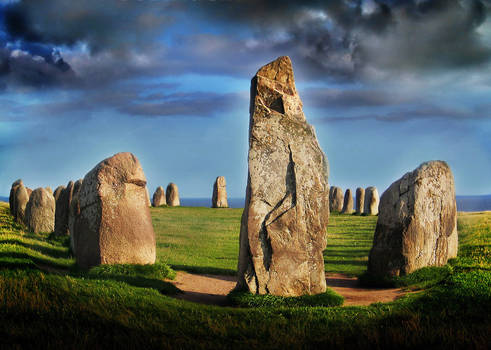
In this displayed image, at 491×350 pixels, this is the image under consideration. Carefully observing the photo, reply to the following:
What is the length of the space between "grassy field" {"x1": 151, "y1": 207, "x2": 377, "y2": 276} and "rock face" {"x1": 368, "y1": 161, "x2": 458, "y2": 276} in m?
1.95

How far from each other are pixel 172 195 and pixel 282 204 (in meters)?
36.1

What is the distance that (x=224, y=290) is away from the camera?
11.8m

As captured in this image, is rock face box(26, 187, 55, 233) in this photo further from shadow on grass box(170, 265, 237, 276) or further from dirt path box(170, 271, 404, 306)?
dirt path box(170, 271, 404, 306)

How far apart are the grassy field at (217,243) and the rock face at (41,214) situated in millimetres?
5096

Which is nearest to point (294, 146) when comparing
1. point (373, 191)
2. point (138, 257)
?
point (138, 257)

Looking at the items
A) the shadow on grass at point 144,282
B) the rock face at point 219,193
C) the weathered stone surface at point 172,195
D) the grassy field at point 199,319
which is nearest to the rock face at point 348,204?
the rock face at point 219,193

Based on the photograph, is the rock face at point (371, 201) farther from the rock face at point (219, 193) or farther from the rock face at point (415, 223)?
the rock face at point (415, 223)

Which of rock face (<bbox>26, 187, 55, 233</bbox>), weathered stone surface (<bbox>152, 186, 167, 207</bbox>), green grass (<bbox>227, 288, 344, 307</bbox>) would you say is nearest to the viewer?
green grass (<bbox>227, 288, 344, 307</bbox>)

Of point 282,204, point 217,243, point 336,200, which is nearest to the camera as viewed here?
point 282,204

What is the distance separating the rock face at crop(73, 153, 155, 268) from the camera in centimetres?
1259

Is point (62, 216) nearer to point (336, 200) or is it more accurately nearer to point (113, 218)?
point (113, 218)

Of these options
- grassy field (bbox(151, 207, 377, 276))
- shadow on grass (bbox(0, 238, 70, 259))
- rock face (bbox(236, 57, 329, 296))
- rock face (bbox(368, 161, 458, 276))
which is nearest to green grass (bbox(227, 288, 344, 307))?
rock face (bbox(236, 57, 329, 296))

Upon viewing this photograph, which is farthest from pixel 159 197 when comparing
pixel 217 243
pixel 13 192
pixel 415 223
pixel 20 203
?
pixel 415 223

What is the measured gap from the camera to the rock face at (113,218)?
12594 millimetres
